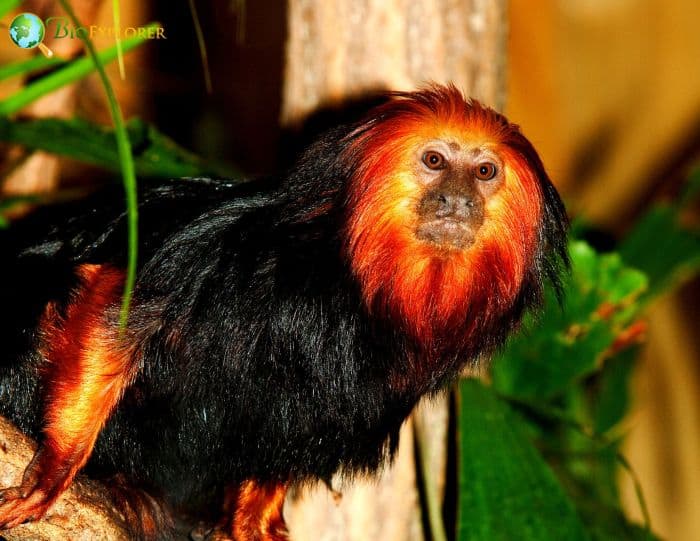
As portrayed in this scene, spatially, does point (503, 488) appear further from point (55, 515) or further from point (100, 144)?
point (100, 144)

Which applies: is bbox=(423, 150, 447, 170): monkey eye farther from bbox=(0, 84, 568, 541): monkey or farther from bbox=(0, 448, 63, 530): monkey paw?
bbox=(0, 448, 63, 530): monkey paw

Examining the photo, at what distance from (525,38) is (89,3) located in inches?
161

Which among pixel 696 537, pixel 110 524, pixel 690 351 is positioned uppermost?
pixel 110 524

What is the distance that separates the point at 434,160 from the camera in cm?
233

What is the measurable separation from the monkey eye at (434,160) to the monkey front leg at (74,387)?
91 cm

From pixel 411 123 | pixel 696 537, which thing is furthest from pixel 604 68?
pixel 411 123

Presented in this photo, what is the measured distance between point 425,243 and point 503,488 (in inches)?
35.8

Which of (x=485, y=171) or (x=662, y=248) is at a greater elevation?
(x=485, y=171)

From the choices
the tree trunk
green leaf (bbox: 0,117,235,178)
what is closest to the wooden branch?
the tree trunk

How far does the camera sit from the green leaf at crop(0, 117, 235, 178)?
2766 millimetres

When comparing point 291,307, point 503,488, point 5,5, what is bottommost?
point 503,488

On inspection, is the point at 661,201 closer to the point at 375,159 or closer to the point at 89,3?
the point at 375,159

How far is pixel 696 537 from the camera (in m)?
6.64

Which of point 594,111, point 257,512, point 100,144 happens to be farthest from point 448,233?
point 594,111
